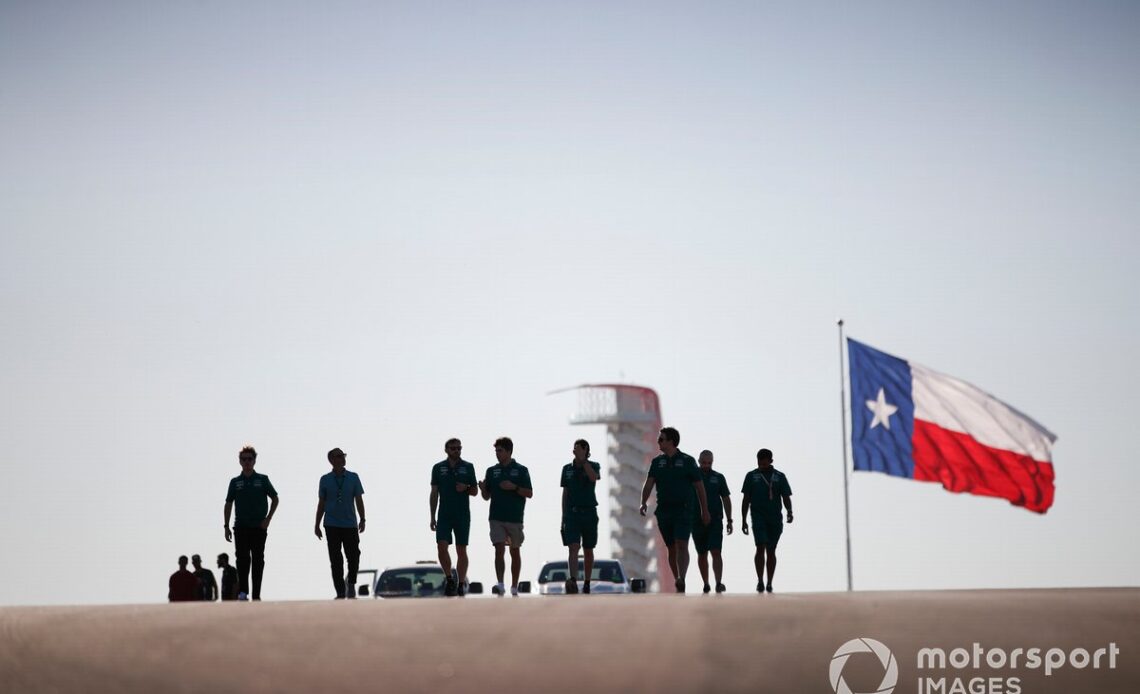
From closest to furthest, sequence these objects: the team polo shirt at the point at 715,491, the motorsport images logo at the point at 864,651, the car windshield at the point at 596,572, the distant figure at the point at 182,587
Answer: the motorsport images logo at the point at 864,651 < the team polo shirt at the point at 715,491 < the distant figure at the point at 182,587 < the car windshield at the point at 596,572

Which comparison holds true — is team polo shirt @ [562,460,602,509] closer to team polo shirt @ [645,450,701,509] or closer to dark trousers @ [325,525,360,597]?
team polo shirt @ [645,450,701,509]

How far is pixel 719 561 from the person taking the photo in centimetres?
2191

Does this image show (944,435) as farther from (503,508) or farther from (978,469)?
(503,508)

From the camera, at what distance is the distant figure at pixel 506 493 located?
20953 mm

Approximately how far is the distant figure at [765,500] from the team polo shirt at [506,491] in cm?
279

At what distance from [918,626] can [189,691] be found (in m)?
4.04

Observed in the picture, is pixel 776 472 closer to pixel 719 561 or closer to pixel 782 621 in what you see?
pixel 719 561

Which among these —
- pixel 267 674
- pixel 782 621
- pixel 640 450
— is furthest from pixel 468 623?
pixel 640 450

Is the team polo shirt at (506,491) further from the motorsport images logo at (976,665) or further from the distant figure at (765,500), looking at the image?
the motorsport images logo at (976,665)

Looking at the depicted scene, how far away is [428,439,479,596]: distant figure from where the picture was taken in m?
20.8

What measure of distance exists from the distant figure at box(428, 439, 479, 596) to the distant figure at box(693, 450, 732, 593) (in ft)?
9.59

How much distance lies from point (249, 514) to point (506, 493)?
315 centimetres

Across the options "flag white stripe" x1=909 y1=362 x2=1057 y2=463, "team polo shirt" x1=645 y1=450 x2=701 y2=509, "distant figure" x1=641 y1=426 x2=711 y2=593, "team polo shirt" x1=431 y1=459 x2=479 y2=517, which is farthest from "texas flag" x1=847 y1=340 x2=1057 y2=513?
"team polo shirt" x1=431 y1=459 x2=479 y2=517

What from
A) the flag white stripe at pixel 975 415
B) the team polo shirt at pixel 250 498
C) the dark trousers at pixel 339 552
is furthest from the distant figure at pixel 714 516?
the flag white stripe at pixel 975 415
